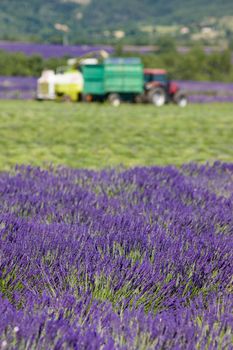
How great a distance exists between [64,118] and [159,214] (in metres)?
12.1

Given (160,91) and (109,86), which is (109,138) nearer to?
(109,86)

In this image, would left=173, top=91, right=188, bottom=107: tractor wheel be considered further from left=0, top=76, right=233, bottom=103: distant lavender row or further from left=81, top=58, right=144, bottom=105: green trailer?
left=0, top=76, right=233, bottom=103: distant lavender row

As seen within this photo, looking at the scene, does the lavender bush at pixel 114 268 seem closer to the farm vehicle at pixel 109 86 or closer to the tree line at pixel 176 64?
the farm vehicle at pixel 109 86

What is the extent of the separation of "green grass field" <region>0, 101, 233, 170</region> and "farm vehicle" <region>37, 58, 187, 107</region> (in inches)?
232

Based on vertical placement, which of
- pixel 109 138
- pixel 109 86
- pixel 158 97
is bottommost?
pixel 109 138

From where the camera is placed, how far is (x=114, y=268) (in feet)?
10.2

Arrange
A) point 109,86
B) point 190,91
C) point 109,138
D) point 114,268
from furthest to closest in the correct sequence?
1. point 190,91
2. point 109,86
3. point 109,138
4. point 114,268

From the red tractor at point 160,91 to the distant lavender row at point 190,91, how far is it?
9.16 ft

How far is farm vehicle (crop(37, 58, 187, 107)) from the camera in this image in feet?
80.8

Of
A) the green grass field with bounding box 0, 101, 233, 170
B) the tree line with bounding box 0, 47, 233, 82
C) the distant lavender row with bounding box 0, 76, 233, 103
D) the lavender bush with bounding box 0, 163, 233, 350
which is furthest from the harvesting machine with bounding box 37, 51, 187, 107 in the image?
the lavender bush with bounding box 0, 163, 233, 350

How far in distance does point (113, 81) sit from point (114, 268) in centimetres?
2199

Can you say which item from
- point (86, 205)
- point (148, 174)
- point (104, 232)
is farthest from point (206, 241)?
point (148, 174)

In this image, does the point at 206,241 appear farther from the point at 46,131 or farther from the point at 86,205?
the point at 46,131

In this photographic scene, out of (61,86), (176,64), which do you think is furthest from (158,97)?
(176,64)
